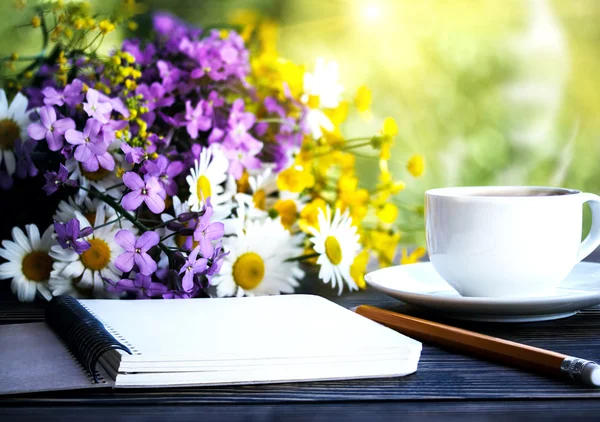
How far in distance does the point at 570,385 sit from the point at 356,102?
63 cm

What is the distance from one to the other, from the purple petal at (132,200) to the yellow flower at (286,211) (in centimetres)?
23

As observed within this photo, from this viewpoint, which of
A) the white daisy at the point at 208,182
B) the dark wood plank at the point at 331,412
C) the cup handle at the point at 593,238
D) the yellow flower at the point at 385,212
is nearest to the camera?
the dark wood plank at the point at 331,412

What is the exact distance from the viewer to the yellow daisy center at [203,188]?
0.86 meters

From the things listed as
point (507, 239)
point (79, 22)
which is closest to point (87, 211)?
point (79, 22)

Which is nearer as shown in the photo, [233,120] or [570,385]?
[570,385]

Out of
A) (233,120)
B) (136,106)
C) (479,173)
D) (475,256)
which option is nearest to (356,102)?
(233,120)

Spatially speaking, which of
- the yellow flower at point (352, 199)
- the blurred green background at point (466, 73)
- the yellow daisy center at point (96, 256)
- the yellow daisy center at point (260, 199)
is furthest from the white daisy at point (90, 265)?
the blurred green background at point (466, 73)

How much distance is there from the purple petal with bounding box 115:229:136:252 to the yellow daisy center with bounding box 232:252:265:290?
13 centimetres

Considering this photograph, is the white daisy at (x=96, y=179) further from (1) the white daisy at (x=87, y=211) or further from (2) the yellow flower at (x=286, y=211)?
(2) the yellow flower at (x=286, y=211)

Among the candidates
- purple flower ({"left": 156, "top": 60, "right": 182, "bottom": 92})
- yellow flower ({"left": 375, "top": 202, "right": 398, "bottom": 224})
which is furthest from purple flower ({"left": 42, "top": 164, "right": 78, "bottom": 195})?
yellow flower ({"left": 375, "top": 202, "right": 398, "bottom": 224})

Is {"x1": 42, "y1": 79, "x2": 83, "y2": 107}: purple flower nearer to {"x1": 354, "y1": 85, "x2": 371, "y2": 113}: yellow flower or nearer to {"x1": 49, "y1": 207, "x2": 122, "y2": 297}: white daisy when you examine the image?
{"x1": 49, "y1": 207, "x2": 122, "y2": 297}: white daisy

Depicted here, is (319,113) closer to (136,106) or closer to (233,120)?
(233,120)

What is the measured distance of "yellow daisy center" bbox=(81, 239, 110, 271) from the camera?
2.73ft

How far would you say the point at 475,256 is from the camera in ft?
2.29
